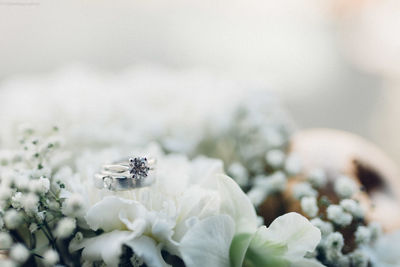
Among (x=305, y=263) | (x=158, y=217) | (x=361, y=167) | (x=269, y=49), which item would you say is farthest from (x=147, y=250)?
(x=269, y=49)

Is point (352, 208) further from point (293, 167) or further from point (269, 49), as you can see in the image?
point (269, 49)

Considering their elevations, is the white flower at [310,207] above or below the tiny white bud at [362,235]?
above

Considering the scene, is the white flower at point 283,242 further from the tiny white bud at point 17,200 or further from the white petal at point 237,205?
the tiny white bud at point 17,200

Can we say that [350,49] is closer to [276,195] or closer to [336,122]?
[336,122]

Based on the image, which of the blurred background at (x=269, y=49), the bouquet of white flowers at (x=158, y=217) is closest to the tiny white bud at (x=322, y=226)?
the bouquet of white flowers at (x=158, y=217)

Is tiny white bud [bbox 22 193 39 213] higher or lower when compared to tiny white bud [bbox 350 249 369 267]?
higher

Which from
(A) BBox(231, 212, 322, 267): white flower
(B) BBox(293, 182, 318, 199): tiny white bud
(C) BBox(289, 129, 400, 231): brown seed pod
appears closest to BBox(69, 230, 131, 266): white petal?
(A) BBox(231, 212, 322, 267): white flower

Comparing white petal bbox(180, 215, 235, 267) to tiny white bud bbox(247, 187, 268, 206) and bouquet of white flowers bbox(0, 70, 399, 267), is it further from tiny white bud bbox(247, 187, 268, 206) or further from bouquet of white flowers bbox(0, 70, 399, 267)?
tiny white bud bbox(247, 187, 268, 206)
